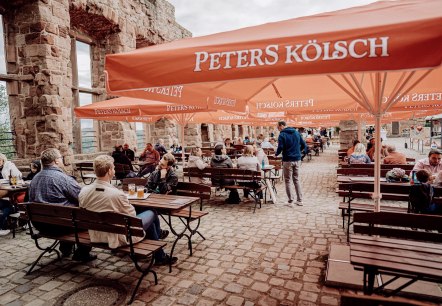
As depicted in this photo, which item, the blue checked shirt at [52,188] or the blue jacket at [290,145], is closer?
the blue checked shirt at [52,188]

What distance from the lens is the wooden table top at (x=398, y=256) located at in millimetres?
2252

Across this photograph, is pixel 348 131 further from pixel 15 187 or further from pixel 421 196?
pixel 15 187

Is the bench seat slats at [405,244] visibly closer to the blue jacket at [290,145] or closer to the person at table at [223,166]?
the blue jacket at [290,145]

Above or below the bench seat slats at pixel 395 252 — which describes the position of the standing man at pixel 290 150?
above

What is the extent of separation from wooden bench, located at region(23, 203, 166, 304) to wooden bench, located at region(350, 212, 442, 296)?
2037 millimetres

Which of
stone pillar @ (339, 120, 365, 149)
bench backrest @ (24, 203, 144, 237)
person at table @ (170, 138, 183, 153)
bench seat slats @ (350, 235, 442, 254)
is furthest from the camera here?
stone pillar @ (339, 120, 365, 149)

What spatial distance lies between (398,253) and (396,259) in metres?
0.14

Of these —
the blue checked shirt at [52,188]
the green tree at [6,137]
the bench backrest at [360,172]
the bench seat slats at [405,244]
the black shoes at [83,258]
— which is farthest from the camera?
the green tree at [6,137]

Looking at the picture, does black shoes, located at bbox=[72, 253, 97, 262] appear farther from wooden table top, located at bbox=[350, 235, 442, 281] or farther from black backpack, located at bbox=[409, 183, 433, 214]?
black backpack, located at bbox=[409, 183, 433, 214]

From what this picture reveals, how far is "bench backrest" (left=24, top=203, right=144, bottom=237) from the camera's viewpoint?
3018 millimetres

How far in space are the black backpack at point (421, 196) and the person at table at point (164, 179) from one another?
353 centimetres

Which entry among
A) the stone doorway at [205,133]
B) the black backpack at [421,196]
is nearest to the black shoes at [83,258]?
the black backpack at [421,196]

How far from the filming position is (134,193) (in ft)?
14.4

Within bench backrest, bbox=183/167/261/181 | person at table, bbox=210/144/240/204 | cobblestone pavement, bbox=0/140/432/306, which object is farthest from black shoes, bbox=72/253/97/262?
person at table, bbox=210/144/240/204
